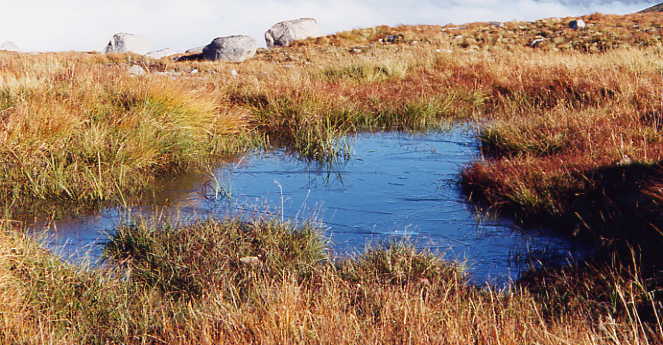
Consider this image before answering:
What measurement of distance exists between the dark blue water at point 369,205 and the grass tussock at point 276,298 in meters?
0.37

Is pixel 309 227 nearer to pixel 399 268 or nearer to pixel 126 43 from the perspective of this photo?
pixel 399 268

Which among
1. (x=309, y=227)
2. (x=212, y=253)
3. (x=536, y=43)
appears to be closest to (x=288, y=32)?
(x=536, y=43)

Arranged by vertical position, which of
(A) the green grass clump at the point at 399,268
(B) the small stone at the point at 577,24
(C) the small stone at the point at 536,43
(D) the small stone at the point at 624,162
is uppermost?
(B) the small stone at the point at 577,24

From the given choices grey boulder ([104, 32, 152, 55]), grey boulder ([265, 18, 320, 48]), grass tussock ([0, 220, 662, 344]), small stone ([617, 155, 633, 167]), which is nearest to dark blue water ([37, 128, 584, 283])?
grass tussock ([0, 220, 662, 344])

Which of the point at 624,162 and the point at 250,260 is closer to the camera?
the point at 250,260

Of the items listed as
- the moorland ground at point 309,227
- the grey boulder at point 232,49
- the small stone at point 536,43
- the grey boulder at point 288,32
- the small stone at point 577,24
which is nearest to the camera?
the moorland ground at point 309,227

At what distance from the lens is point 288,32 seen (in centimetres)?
3516

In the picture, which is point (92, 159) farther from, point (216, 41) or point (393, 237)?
point (216, 41)

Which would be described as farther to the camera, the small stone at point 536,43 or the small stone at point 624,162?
the small stone at point 536,43

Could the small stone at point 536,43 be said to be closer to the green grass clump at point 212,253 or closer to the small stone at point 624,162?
the small stone at point 624,162

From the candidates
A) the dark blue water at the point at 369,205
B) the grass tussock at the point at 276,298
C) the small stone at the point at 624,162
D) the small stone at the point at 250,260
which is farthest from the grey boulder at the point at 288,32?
the small stone at the point at 250,260

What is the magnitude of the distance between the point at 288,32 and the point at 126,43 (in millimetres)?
14197

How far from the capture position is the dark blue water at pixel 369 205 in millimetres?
4398

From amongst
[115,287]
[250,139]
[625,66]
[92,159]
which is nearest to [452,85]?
[625,66]
